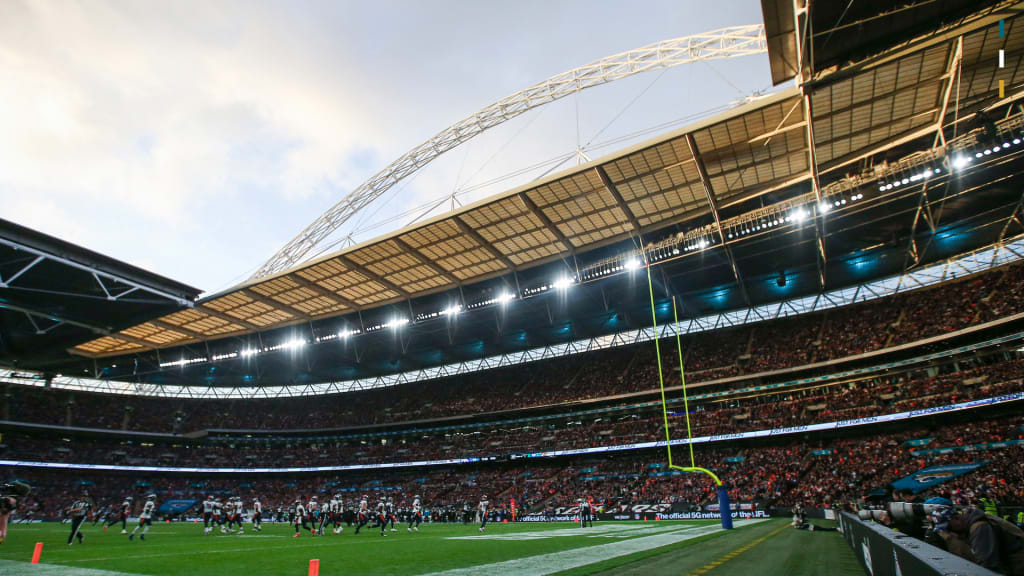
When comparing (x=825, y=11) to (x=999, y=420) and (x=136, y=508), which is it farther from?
(x=136, y=508)

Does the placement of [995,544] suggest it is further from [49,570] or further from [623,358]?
[623,358]

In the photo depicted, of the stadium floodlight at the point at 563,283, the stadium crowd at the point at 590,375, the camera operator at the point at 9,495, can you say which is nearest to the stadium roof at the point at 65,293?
the stadium crowd at the point at 590,375

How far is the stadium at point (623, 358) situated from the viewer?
16719 millimetres

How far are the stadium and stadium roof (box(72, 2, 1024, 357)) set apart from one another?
0.19 metres

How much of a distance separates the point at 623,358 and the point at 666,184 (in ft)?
78.9

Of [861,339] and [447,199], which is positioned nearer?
[447,199]

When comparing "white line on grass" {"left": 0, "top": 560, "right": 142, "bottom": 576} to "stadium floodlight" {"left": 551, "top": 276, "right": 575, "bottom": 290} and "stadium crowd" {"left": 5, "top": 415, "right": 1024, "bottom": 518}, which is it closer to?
"stadium floodlight" {"left": 551, "top": 276, "right": 575, "bottom": 290}

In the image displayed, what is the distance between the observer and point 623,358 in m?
47.8

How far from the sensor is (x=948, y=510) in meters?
4.81

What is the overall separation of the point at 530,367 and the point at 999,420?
35.2 meters

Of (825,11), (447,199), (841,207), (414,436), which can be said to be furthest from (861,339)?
(414,436)

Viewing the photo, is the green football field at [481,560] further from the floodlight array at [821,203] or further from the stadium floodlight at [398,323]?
the stadium floodlight at [398,323]

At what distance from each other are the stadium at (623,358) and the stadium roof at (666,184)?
19cm

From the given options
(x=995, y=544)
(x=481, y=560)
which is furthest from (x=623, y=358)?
(x=995, y=544)
